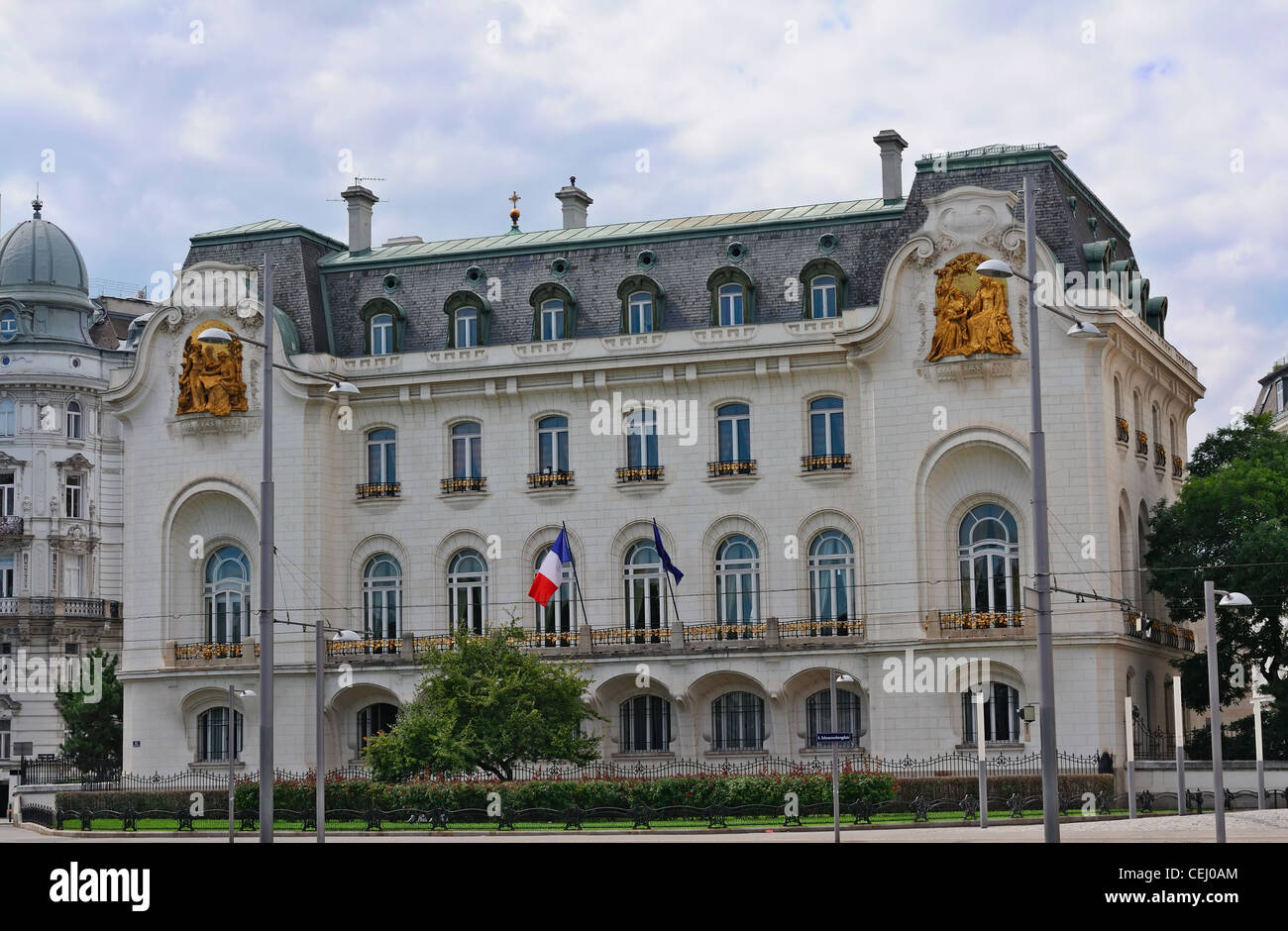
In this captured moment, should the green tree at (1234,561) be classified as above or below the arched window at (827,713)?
above

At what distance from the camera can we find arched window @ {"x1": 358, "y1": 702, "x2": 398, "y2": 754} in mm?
64938

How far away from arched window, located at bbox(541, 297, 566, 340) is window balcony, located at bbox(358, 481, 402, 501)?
6.97m

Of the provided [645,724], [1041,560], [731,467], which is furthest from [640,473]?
[1041,560]

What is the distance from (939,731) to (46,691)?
41.0 meters

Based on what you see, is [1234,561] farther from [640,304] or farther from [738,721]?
[640,304]

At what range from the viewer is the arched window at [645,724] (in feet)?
204

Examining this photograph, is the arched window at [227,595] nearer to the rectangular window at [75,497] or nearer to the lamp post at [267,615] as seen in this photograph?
the rectangular window at [75,497]

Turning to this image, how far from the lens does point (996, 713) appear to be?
57.8 m

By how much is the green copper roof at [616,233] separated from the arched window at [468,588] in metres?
10.2

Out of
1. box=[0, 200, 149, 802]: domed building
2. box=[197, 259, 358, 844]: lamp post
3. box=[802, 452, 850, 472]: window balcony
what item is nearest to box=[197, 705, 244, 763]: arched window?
box=[0, 200, 149, 802]: domed building

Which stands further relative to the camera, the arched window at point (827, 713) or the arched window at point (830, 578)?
the arched window at point (830, 578)

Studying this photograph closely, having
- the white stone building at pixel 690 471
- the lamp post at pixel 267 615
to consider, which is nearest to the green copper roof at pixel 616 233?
the white stone building at pixel 690 471

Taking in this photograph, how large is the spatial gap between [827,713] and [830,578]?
4.10 metres

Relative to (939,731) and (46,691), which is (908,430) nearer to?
(939,731)
